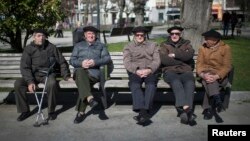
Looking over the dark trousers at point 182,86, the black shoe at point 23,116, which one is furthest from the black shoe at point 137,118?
the black shoe at point 23,116

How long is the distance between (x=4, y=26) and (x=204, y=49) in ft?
23.4

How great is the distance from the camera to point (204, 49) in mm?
7395

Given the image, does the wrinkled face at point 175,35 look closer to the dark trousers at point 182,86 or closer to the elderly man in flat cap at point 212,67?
the elderly man in flat cap at point 212,67

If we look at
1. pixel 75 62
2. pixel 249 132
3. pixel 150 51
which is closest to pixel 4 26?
pixel 75 62

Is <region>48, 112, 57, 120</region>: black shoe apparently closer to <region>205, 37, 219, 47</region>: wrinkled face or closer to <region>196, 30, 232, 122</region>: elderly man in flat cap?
<region>196, 30, 232, 122</region>: elderly man in flat cap

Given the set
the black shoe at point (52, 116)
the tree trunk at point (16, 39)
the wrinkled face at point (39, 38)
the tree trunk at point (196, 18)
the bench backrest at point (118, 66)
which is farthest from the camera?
the tree trunk at point (16, 39)

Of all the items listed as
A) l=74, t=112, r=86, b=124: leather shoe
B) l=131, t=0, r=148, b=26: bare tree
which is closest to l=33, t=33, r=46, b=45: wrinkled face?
l=74, t=112, r=86, b=124: leather shoe

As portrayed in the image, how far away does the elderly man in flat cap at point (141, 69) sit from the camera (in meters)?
6.79

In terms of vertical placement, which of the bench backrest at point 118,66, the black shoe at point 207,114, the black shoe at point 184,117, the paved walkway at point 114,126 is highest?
the bench backrest at point 118,66

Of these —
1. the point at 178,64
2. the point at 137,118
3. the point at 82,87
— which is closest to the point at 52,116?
the point at 82,87

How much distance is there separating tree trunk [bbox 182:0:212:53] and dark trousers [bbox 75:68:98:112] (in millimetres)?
5156

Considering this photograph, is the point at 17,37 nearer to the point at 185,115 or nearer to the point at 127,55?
the point at 127,55

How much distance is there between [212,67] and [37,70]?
124 inches

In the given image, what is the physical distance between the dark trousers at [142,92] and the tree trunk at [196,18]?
4885 millimetres
